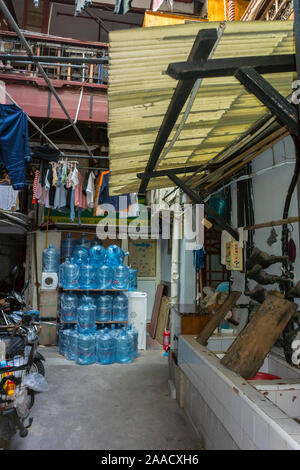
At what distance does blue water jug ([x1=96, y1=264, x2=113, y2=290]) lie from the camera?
837 centimetres

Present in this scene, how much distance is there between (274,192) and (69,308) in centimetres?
641

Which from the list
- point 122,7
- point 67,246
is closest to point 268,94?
point 122,7

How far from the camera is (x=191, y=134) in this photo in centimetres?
336

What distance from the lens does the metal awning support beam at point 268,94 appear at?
2.13m

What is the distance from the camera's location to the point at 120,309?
8.50 metres

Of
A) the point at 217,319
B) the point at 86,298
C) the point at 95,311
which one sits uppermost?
the point at 217,319

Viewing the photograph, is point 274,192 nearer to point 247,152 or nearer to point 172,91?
point 247,152

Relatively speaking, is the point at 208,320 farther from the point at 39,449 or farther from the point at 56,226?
the point at 56,226

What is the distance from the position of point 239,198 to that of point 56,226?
281 inches

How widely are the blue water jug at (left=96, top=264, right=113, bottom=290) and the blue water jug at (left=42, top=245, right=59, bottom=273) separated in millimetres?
1932

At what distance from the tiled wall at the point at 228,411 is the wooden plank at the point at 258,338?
0.14 metres

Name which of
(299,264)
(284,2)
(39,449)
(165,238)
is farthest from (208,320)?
(165,238)

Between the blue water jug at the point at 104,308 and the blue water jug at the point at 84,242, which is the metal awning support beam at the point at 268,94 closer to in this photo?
the blue water jug at the point at 104,308

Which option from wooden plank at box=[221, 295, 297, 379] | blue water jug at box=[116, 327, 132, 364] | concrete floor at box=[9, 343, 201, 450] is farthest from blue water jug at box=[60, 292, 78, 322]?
wooden plank at box=[221, 295, 297, 379]
